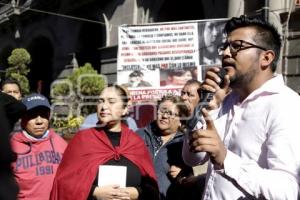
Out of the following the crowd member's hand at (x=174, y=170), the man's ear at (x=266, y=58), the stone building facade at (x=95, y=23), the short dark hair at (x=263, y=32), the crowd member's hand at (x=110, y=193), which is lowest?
the crowd member's hand at (x=110, y=193)

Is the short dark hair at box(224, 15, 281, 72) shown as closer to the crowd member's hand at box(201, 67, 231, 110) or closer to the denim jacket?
the crowd member's hand at box(201, 67, 231, 110)

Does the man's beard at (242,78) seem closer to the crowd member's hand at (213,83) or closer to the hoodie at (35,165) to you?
the crowd member's hand at (213,83)

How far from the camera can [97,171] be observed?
4.01m

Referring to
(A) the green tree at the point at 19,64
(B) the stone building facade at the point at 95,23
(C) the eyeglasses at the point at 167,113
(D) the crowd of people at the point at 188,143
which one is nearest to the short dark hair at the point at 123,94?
(D) the crowd of people at the point at 188,143

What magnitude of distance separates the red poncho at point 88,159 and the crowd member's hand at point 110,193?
84 mm

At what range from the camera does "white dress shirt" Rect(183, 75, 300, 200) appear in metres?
2.15

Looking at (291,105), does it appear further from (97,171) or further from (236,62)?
(97,171)

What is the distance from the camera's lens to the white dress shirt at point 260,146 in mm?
2152

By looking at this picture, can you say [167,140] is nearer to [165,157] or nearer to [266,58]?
[165,157]

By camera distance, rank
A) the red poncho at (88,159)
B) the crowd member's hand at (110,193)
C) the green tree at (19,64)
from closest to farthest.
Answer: the crowd member's hand at (110,193)
the red poncho at (88,159)
the green tree at (19,64)

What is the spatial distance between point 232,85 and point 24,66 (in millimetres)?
18659

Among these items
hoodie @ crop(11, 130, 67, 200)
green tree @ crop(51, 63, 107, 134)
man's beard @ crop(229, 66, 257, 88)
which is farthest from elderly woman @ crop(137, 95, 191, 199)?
green tree @ crop(51, 63, 107, 134)

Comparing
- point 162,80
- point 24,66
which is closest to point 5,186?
point 162,80

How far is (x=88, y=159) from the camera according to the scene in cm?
405
